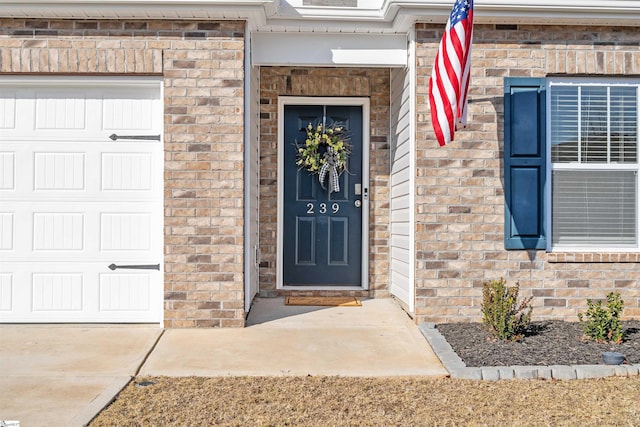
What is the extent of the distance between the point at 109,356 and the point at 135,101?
92.5 inches

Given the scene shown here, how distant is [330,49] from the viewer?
5914mm

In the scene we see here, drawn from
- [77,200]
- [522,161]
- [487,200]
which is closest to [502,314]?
[487,200]

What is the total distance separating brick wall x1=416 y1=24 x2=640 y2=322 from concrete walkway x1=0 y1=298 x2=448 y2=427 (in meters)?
0.62

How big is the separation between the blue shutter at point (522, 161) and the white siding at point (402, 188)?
88 cm

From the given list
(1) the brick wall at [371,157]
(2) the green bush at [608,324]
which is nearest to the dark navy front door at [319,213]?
(1) the brick wall at [371,157]

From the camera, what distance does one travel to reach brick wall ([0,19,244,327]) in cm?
539

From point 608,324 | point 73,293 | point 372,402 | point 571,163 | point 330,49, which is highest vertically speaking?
point 330,49

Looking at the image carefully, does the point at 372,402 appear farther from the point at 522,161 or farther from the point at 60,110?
the point at 60,110

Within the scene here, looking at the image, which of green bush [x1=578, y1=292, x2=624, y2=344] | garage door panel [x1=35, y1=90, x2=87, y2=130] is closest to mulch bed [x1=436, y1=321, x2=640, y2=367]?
green bush [x1=578, y1=292, x2=624, y2=344]

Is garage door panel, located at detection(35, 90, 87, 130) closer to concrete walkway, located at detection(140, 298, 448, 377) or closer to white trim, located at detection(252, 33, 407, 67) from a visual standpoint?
white trim, located at detection(252, 33, 407, 67)

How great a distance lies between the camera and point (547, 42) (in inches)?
221

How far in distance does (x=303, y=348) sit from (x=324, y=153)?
2727mm

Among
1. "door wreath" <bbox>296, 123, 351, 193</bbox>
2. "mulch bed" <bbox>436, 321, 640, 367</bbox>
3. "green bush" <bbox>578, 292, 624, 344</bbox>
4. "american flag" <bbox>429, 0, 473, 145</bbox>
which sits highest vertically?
"american flag" <bbox>429, 0, 473, 145</bbox>

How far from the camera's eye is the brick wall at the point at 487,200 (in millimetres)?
5523
